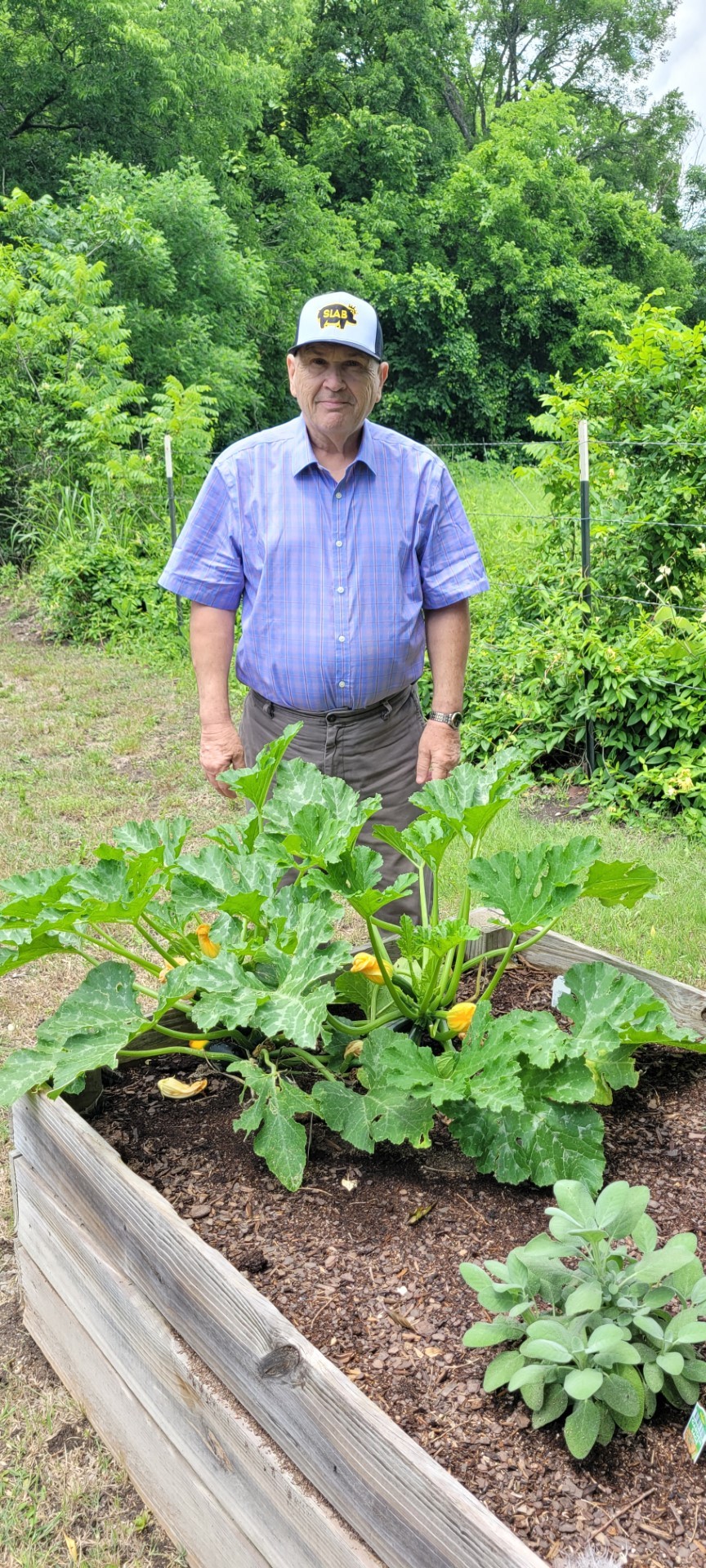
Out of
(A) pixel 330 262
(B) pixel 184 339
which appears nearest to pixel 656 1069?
(B) pixel 184 339

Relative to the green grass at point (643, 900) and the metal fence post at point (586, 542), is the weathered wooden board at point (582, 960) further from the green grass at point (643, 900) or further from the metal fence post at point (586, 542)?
the metal fence post at point (586, 542)

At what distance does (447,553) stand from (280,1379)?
1.82m

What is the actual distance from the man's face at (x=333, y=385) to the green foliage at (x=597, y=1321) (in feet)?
5.58

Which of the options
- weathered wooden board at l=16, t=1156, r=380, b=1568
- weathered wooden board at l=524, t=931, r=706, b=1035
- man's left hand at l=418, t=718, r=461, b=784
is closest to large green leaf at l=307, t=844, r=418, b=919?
weathered wooden board at l=524, t=931, r=706, b=1035

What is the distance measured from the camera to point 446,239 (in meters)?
24.8

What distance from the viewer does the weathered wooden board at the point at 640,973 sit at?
2246 mm

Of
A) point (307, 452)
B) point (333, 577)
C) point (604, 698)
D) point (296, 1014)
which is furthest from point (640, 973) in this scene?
point (604, 698)

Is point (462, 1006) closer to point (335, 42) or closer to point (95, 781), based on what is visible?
point (95, 781)

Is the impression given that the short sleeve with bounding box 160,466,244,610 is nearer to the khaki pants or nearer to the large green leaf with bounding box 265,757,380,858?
the khaki pants

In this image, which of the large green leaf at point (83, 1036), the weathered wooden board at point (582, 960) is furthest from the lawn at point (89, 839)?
the weathered wooden board at point (582, 960)

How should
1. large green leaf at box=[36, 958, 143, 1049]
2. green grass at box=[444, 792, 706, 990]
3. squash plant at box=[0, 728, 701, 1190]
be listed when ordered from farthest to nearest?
green grass at box=[444, 792, 706, 990]
large green leaf at box=[36, 958, 143, 1049]
squash plant at box=[0, 728, 701, 1190]

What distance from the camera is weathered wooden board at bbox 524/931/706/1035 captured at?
2.25 meters

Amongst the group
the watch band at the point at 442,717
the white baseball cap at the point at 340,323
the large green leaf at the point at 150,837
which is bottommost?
the large green leaf at the point at 150,837

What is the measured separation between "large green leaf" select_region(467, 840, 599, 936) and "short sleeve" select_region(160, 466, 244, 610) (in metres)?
1.20
